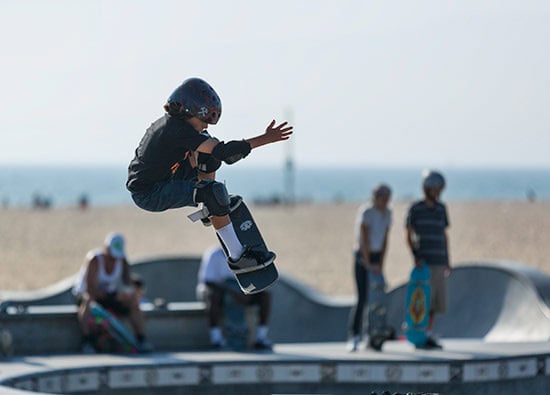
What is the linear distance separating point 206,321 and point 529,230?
109 ft

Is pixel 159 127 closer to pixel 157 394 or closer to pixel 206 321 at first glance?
pixel 157 394

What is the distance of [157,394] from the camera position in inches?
448

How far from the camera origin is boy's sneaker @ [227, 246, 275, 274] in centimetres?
595

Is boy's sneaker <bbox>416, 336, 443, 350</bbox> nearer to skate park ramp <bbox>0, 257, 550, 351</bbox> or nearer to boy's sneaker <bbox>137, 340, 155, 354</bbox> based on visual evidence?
skate park ramp <bbox>0, 257, 550, 351</bbox>

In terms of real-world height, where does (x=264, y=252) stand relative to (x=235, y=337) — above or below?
above

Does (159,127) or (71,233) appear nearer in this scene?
(159,127)

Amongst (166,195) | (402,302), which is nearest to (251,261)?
(166,195)

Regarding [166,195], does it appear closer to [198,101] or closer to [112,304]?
[198,101]

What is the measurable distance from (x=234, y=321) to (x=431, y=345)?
208cm

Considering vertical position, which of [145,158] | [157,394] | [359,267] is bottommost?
[157,394]

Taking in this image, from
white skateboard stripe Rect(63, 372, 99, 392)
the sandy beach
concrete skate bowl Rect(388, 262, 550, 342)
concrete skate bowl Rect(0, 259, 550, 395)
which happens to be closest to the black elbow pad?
concrete skate bowl Rect(0, 259, 550, 395)

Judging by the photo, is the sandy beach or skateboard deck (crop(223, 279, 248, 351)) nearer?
skateboard deck (crop(223, 279, 248, 351))

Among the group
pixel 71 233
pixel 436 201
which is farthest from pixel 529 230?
pixel 436 201

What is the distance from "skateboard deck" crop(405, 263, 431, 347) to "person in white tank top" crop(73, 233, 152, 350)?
8.44 feet
